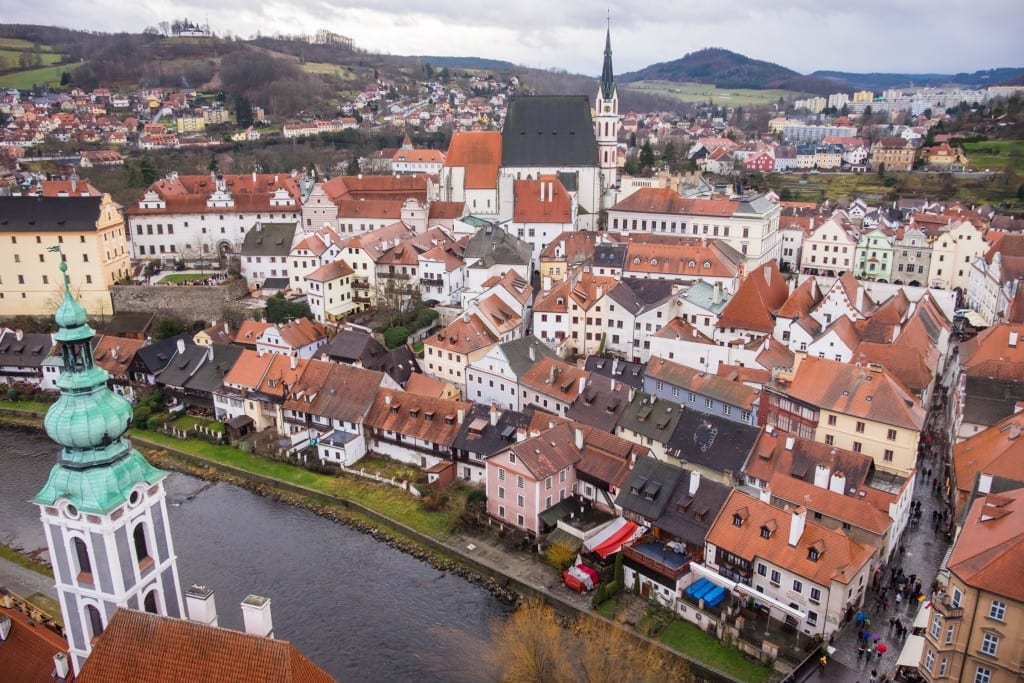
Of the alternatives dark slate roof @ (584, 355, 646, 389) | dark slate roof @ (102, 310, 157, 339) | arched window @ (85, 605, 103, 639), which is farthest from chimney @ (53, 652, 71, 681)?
dark slate roof @ (102, 310, 157, 339)

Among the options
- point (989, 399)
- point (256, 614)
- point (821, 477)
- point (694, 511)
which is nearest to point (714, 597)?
point (694, 511)

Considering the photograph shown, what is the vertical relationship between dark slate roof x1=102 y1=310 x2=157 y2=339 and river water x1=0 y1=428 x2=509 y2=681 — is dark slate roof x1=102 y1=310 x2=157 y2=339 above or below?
above

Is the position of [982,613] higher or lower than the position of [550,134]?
lower

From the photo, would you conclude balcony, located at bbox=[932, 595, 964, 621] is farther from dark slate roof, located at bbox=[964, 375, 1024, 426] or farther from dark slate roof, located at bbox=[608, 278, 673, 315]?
dark slate roof, located at bbox=[608, 278, 673, 315]

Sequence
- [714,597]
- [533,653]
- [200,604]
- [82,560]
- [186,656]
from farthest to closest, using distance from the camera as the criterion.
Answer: [714,597] < [533,653] < [200,604] < [82,560] < [186,656]

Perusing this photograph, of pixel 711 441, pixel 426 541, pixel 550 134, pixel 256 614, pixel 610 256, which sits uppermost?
pixel 550 134

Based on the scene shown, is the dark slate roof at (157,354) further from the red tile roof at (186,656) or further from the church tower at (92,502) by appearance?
the red tile roof at (186,656)

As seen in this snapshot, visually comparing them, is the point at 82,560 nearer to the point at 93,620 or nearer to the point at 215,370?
the point at 93,620
